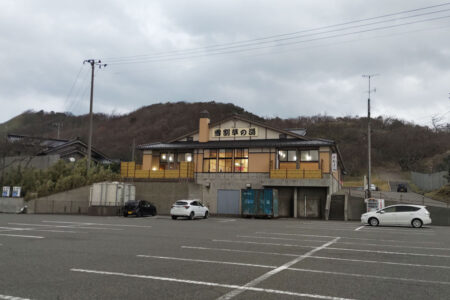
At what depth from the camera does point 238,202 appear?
112ft

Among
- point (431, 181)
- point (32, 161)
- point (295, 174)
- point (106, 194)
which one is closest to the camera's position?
point (106, 194)

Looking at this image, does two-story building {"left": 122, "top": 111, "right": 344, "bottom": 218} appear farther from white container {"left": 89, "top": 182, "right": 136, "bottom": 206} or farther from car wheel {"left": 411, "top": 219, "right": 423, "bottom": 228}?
car wheel {"left": 411, "top": 219, "right": 423, "bottom": 228}

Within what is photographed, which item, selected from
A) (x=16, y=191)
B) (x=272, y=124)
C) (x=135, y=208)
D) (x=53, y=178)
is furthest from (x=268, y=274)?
(x=272, y=124)

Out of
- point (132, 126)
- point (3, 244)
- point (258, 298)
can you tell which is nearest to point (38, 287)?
point (258, 298)

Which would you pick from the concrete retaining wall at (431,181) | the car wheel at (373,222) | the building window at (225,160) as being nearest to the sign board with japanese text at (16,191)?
the building window at (225,160)

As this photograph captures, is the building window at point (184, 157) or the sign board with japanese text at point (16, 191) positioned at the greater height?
the building window at point (184, 157)

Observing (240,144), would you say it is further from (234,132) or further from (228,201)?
(228,201)

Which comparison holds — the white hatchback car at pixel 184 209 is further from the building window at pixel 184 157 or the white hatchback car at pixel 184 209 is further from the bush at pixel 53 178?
the bush at pixel 53 178

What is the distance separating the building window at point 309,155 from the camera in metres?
33.6

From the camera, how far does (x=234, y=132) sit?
3728 centimetres

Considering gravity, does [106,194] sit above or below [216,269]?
above

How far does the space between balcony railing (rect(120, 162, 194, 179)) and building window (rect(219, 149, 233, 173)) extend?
3.01m

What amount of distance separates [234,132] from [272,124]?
96.9 meters

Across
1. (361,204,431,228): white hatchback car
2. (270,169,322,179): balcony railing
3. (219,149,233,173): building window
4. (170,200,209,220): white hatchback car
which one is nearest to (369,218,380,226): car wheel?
(361,204,431,228): white hatchback car
